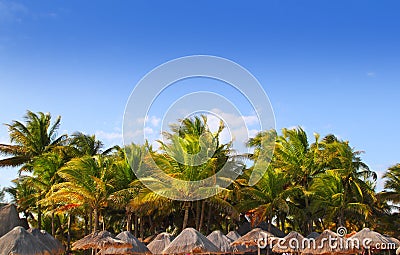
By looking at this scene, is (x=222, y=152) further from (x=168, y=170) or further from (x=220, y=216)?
(x=220, y=216)

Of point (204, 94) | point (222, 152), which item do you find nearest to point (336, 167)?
point (222, 152)

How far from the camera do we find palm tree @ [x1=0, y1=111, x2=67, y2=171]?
91.5ft

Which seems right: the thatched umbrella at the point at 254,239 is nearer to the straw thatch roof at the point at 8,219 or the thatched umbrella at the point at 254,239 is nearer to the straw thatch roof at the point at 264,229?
the straw thatch roof at the point at 264,229

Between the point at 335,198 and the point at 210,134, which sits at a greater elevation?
the point at 210,134

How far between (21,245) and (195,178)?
887cm

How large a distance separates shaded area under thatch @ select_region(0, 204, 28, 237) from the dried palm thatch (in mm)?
14292

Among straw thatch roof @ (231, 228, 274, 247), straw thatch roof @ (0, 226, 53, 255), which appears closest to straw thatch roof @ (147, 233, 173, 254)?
straw thatch roof @ (231, 228, 274, 247)

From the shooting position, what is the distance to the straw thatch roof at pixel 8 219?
23.4m


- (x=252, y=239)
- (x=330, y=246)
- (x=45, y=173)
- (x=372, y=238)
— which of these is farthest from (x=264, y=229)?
(x=45, y=173)

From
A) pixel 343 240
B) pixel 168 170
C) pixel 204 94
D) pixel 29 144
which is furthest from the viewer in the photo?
pixel 29 144

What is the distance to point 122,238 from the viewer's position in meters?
19.2

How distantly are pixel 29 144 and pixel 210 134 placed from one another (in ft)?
36.6

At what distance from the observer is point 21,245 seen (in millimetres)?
17031

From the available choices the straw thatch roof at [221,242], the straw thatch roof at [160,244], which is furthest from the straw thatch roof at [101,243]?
the straw thatch roof at [221,242]
